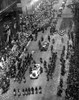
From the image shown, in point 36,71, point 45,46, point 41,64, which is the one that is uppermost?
point 45,46

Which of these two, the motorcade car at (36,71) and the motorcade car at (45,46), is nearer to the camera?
the motorcade car at (36,71)

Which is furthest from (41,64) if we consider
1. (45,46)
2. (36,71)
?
(45,46)

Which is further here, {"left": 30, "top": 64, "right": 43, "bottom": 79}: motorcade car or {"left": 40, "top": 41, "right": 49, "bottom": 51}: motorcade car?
{"left": 40, "top": 41, "right": 49, "bottom": 51}: motorcade car

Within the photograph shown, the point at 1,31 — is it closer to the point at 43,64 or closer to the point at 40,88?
the point at 43,64

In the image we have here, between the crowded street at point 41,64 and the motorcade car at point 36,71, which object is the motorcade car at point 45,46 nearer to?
the crowded street at point 41,64

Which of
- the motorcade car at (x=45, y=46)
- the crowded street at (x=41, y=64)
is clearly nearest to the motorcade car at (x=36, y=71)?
the crowded street at (x=41, y=64)

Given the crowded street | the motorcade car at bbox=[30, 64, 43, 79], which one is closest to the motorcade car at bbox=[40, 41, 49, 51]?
the crowded street

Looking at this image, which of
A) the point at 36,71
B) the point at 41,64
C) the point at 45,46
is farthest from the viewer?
the point at 45,46

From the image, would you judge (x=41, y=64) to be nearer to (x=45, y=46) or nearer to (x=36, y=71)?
(x=36, y=71)

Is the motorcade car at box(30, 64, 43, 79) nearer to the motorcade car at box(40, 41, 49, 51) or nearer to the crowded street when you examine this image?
the crowded street
